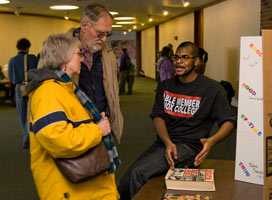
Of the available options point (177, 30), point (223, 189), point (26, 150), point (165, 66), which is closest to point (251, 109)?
point (223, 189)

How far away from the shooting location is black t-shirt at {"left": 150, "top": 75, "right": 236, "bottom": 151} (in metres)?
2.22

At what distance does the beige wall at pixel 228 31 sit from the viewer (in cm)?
802

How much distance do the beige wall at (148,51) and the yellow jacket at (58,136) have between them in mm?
17373

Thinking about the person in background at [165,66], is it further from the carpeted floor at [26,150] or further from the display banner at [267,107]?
the display banner at [267,107]

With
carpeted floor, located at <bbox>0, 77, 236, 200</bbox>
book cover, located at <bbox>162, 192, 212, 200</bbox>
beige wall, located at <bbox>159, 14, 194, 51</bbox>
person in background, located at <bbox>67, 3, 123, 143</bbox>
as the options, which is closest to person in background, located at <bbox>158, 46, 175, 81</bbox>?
carpeted floor, located at <bbox>0, 77, 236, 200</bbox>

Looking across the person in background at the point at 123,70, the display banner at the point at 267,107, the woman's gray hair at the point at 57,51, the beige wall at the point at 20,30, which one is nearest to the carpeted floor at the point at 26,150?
the woman's gray hair at the point at 57,51

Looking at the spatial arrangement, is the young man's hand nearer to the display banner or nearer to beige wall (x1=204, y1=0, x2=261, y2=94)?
the display banner

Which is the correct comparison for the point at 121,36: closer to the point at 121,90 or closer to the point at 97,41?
the point at 121,90

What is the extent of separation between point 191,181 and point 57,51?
933 millimetres

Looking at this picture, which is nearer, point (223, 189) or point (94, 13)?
point (223, 189)

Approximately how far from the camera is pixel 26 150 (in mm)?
5223

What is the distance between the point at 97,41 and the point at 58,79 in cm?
78

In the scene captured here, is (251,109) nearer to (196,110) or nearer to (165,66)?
(196,110)

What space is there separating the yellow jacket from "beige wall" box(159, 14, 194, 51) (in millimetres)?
10868
